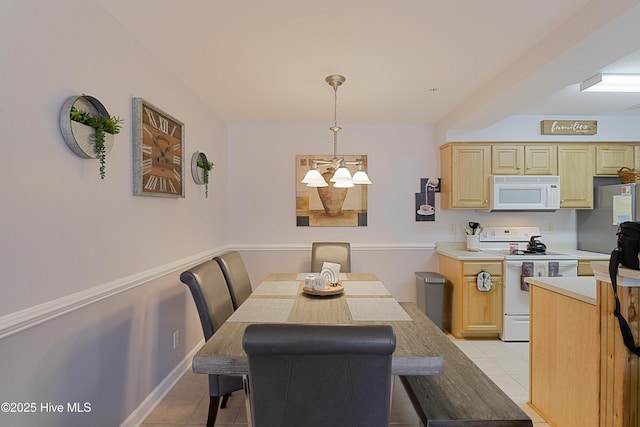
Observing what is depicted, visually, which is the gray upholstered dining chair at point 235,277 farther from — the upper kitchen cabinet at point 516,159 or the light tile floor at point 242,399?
the upper kitchen cabinet at point 516,159

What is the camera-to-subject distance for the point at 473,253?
3.66m

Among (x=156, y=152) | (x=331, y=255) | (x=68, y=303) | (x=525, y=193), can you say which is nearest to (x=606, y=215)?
(x=525, y=193)

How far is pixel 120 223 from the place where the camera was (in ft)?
6.26

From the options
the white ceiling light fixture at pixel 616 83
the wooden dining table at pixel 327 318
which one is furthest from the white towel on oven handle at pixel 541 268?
the wooden dining table at pixel 327 318

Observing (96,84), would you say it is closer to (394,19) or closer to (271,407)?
(394,19)

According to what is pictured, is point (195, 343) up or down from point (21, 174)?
down

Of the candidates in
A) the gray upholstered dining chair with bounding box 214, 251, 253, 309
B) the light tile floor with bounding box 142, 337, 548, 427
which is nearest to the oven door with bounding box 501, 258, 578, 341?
the light tile floor with bounding box 142, 337, 548, 427

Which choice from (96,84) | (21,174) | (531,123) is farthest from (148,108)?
(531,123)

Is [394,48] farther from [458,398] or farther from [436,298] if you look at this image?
[436,298]

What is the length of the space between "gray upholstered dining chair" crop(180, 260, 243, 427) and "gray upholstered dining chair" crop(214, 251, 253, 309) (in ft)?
0.70

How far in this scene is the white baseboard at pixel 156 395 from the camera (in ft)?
6.63

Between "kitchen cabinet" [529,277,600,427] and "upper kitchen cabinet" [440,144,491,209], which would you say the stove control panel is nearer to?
"upper kitchen cabinet" [440,144,491,209]

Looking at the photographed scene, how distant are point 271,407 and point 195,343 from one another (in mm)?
2380

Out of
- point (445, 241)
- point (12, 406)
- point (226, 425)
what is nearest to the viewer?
point (12, 406)
